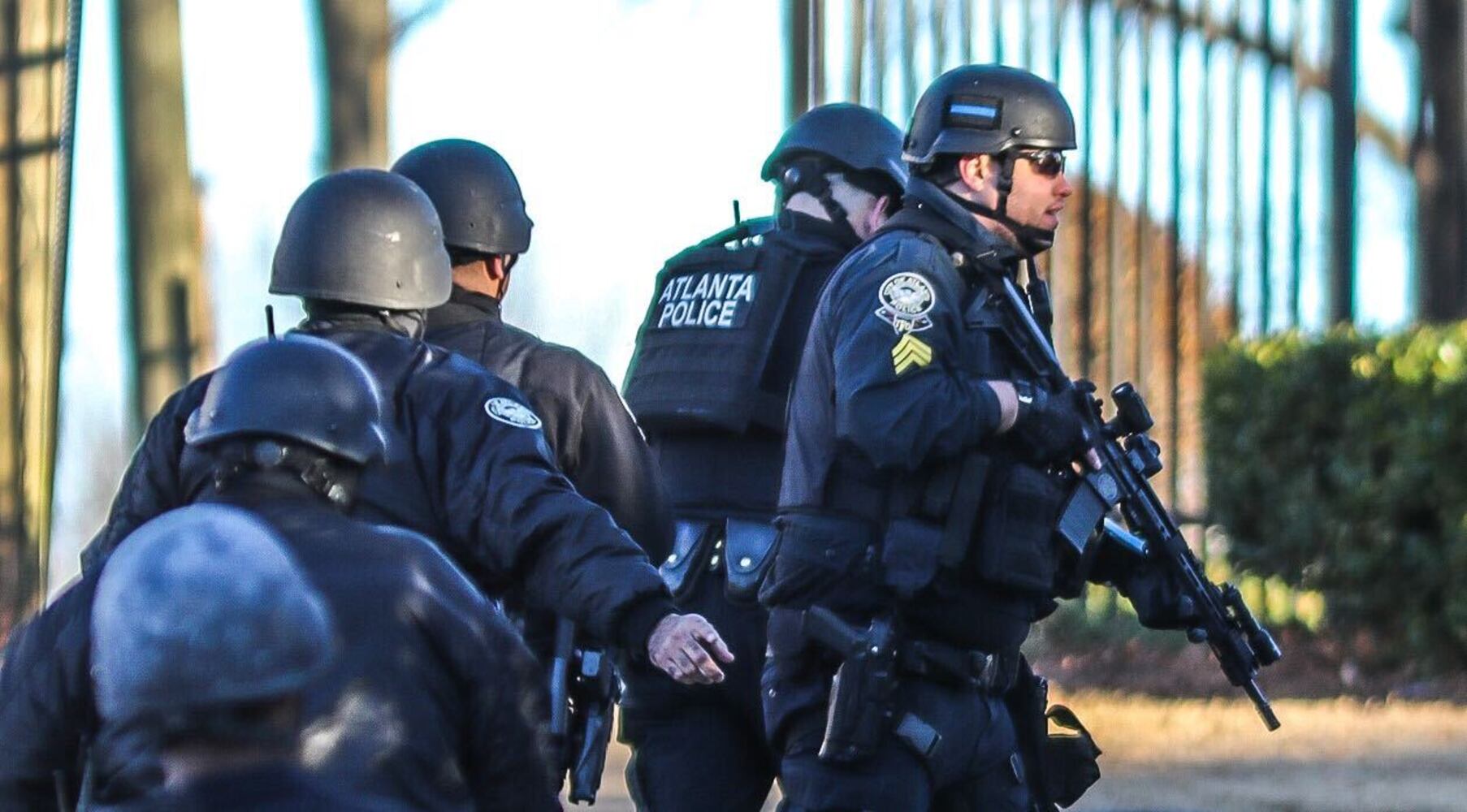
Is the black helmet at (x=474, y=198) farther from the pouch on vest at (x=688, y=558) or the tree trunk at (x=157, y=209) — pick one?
the tree trunk at (x=157, y=209)

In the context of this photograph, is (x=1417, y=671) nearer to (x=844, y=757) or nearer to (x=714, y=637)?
(x=844, y=757)

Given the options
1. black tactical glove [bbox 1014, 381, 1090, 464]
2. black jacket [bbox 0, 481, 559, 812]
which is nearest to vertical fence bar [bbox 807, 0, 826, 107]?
black tactical glove [bbox 1014, 381, 1090, 464]

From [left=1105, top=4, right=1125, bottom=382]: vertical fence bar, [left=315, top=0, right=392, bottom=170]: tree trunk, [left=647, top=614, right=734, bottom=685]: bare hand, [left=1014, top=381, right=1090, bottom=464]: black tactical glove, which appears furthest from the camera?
[left=1105, top=4, right=1125, bottom=382]: vertical fence bar

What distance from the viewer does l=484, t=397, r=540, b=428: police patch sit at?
165 inches

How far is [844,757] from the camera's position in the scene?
14.7 ft

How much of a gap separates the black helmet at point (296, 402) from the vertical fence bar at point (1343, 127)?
778cm

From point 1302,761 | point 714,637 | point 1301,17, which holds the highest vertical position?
point 1301,17

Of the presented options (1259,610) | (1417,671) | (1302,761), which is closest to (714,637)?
(1302,761)

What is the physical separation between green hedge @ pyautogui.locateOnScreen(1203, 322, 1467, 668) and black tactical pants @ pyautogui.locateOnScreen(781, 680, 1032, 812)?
5.03 m

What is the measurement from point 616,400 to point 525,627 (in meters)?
0.45

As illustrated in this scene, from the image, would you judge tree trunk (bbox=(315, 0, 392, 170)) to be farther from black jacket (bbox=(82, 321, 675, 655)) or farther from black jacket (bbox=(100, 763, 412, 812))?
black jacket (bbox=(100, 763, 412, 812))

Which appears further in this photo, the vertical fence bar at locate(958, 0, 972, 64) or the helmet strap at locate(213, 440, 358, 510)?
the vertical fence bar at locate(958, 0, 972, 64)

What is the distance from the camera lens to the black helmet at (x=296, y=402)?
3150 mm

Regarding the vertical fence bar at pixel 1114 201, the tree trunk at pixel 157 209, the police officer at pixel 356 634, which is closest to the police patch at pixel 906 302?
the police officer at pixel 356 634
